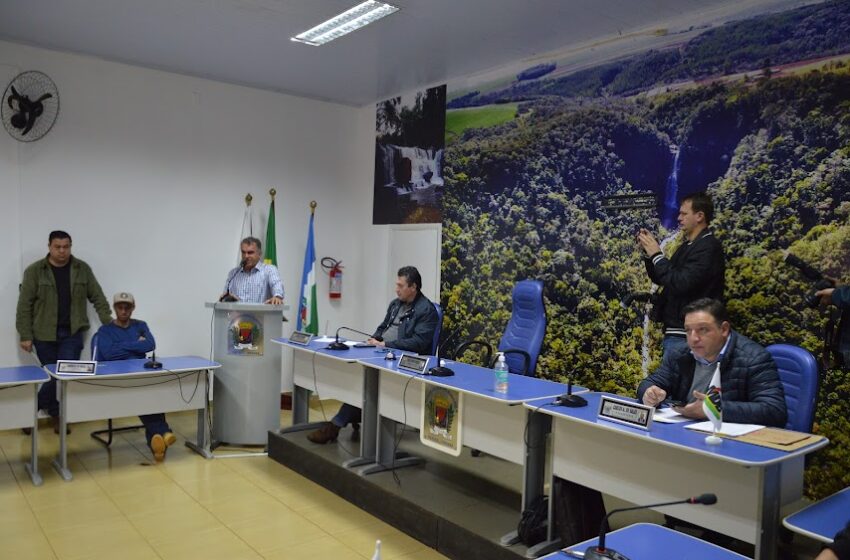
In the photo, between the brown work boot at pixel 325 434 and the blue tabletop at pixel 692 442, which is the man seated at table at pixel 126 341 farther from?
the blue tabletop at pixel 692 442

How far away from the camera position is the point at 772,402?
260 centimetres

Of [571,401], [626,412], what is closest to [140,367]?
[571,401]

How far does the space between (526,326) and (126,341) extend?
2965 mm

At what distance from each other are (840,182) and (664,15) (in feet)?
5.34

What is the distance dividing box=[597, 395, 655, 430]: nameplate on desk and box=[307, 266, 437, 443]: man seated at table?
201cm

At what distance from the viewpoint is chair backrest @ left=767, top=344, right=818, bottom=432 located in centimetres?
268

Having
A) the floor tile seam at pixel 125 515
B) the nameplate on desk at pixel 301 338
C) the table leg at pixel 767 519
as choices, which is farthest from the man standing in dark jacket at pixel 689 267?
the floor tile seam at pixel 125 515

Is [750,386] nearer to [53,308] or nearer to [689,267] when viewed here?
[689,267]

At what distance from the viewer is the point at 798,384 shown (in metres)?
2.72

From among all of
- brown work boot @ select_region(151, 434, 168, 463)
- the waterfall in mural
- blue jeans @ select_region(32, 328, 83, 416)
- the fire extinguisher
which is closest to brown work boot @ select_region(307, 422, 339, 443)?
brown work boot @ select_region(151, 434, 168, 463)

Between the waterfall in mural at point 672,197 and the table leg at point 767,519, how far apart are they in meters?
2.46

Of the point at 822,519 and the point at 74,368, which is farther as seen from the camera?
the point at 74,368

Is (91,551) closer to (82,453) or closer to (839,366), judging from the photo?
(82,453)

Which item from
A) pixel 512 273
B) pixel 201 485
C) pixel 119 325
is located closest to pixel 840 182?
pixel 512 273
